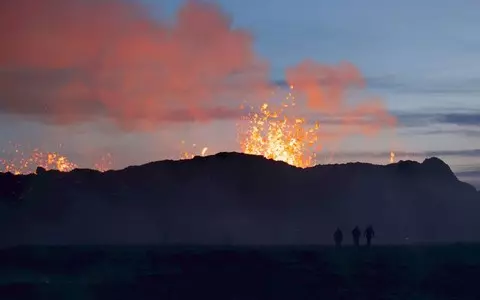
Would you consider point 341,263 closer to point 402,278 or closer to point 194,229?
point 402,278

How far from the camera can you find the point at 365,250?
79250mm

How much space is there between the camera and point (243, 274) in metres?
67.5

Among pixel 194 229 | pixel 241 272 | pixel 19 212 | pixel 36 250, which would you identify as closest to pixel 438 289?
pixel 241 272

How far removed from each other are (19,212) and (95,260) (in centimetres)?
12079

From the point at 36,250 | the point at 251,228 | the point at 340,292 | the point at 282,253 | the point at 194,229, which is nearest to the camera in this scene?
the point at 340,292

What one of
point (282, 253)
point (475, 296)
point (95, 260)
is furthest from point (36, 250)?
point (475, 296)

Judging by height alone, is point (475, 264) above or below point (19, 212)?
below

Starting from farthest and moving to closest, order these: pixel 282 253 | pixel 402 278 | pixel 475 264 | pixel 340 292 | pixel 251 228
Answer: pixel 251 228
pixel 282 253
pixel 475 264
pixel 402 278
pixel 340 292

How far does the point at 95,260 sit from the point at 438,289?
29.3 metres

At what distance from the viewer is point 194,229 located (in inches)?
7259

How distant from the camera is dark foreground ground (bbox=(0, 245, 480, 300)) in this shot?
207 ft

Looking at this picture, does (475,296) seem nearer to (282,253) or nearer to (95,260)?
→ (282,253)

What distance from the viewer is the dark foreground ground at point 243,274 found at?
63.1 metres

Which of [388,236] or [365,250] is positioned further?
[388,236]
